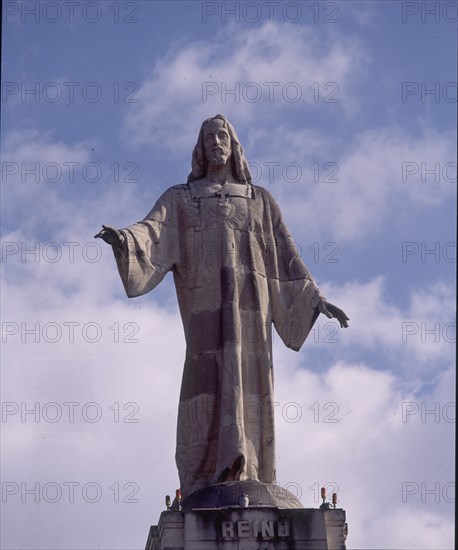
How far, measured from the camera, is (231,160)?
99.8ft

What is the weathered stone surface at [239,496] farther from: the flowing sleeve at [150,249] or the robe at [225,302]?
the flowing sleeve at [150,249]

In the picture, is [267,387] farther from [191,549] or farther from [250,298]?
[191,549]

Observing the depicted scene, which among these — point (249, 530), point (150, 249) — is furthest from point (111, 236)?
point (249, 530)

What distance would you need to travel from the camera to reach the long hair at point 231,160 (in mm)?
30328

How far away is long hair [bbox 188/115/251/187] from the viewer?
30.3 m

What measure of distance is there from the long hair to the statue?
2cm

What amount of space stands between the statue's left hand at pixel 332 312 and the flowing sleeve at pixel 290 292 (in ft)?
0.57

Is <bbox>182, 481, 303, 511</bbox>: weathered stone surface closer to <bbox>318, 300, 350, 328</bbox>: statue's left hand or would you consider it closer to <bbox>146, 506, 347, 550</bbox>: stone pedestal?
<bbox>146, 506, 347, 550</bbox>: stone pedestal

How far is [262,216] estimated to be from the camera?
3008 centimetres

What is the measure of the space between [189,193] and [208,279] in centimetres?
172

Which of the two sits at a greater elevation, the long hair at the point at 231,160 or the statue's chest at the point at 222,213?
the long hair at the point at 231,160

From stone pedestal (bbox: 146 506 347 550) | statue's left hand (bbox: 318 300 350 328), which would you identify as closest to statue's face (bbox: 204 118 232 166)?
statue's left hand (bbox: 318 300 350 328)

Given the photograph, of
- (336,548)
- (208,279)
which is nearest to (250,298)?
(208,279)

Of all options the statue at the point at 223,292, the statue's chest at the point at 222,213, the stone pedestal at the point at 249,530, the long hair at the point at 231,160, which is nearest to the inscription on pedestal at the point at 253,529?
the stone pedestal at the point at 249,530
